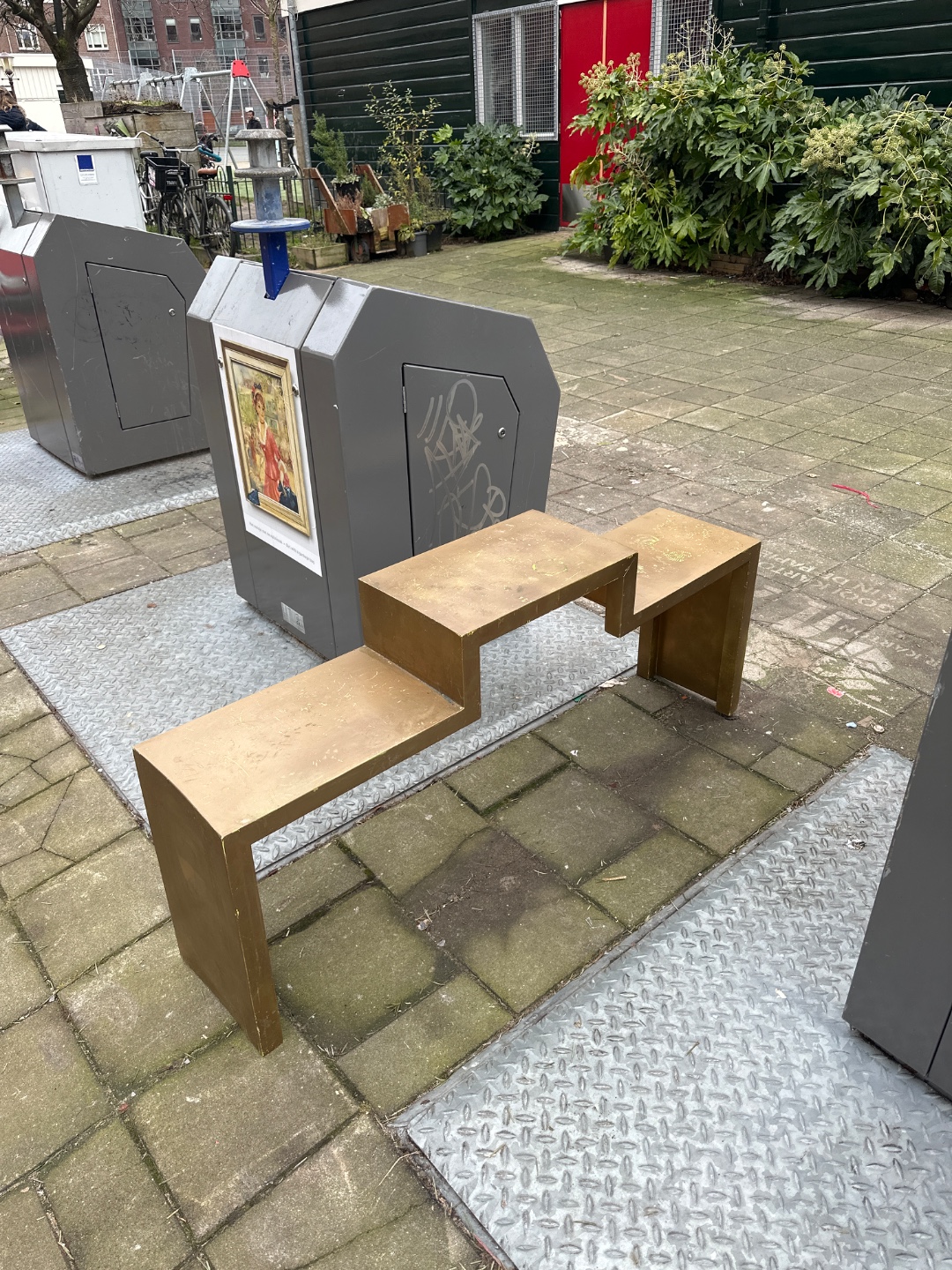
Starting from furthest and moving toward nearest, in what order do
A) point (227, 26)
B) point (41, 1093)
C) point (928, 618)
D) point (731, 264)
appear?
point (227, 26)
point (731, 264)
point (928, 618)
point (41, 1093)

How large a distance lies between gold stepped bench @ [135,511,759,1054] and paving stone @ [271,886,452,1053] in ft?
0.46

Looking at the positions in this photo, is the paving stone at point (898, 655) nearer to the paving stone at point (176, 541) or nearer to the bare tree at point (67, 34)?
the paving stone at point (176, 541)

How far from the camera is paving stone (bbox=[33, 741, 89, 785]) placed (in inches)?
117

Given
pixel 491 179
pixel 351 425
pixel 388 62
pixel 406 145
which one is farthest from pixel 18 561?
pixel 388 62

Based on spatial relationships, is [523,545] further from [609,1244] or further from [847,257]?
[847,257]

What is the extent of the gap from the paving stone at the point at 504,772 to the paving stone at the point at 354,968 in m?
0.49

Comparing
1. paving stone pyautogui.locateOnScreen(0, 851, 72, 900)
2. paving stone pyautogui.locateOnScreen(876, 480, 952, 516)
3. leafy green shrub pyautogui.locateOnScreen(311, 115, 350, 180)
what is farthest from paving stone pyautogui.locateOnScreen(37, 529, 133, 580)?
leafy green shrub pyautogui.locateOnScreen(311, 115, 350, 180)

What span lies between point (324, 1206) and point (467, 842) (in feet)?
3.38

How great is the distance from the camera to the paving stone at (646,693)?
3197 millimetres

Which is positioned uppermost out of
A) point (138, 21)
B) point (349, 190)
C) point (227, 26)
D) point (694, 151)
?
point (138, 21)

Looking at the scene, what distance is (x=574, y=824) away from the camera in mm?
2695

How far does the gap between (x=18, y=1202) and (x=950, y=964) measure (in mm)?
1827

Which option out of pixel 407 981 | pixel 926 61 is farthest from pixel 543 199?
pixel 407 981

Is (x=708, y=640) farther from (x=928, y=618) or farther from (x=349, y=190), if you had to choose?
(x=349, y=190)
